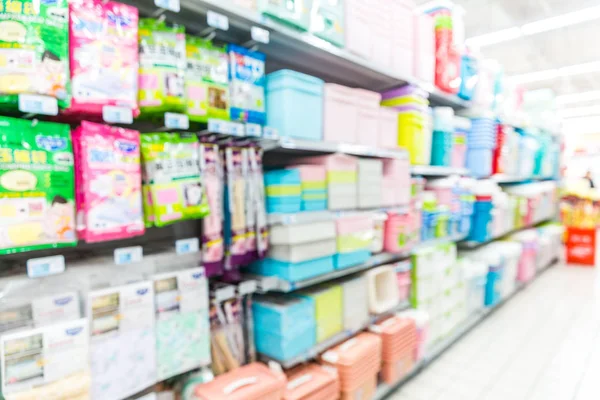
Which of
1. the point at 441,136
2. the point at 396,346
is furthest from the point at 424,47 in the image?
the point at 396,346

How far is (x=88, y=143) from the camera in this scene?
1.22 meters

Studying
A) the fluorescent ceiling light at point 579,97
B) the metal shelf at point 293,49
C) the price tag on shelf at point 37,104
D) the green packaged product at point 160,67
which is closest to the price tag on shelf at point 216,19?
the metal shelf at point 293,49

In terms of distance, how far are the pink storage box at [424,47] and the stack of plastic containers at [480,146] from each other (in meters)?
1.09

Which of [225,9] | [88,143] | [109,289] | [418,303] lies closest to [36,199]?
[88,143]

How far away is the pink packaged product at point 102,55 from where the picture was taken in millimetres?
1187

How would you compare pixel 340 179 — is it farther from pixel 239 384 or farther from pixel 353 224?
pixel 239 384

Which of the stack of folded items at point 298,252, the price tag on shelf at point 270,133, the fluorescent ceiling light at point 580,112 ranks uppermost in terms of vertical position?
the fluorescent ceiling light at point 580,112

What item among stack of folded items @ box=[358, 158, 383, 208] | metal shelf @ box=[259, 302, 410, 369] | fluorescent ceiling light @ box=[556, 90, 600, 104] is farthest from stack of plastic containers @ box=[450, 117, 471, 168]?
fluorescent ceiling light @ box=[556, 90, 600, 104]

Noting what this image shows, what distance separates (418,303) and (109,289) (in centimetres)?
226

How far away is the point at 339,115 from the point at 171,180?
1088 mm

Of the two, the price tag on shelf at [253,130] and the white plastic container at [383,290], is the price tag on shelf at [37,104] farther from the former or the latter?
the white plastic container at [383,290]

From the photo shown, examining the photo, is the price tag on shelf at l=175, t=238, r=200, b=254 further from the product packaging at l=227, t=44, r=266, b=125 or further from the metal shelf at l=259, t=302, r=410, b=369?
the metal shelf at l=259, t=302, r=410, b=369

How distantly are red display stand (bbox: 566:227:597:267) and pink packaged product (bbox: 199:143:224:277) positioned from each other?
22.6 ft

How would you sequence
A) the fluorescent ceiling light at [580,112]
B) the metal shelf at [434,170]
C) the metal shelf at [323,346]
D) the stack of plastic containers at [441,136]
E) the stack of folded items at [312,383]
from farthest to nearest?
the fluorescent ceiling light at [580,112] → the stack of plastic containers at [441,136] → the metal shelf at [434,170] → the metal shelf at [323,346] → the stack of folded items at [312,383]
